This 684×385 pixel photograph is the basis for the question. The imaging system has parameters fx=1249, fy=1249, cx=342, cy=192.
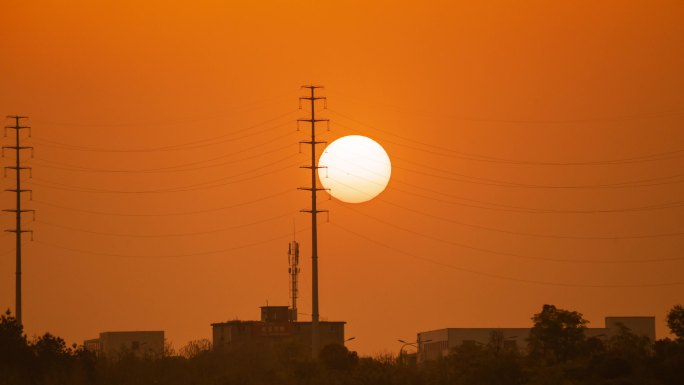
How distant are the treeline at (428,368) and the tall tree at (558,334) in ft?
0.23

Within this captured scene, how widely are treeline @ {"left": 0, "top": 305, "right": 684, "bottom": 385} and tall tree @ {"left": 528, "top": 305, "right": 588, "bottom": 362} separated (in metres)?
0.07

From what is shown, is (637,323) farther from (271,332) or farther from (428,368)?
(428,368)

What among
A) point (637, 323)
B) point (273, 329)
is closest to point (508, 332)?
point (637, 323)

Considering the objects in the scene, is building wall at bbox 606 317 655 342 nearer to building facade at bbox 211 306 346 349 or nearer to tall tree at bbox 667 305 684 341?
building facade at bbox 211 306 346 349

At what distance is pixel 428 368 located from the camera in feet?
311

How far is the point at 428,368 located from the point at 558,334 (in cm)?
1145

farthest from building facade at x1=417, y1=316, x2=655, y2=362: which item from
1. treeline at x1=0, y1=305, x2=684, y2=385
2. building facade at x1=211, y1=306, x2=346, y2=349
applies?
treeline at x1=0, y1=305, x2=684, y2=385

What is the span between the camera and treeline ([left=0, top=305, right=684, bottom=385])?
78750mm

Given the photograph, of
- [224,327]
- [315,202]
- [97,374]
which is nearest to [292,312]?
[224,327]

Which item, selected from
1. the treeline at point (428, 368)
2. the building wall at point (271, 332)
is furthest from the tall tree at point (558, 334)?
the building wall at point (271, 332)

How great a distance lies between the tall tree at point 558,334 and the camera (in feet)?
286

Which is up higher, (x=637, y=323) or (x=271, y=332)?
(x=637, y=323)

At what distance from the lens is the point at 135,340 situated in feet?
541

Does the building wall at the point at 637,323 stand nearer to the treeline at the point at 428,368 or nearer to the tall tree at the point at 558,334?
the treeline at the point at 428,368
